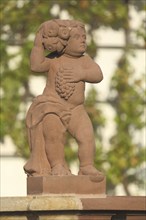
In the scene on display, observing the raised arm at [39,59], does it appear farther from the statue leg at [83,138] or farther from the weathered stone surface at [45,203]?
the weathered stone surface at [45,203]

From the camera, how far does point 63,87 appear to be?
25.5 ft

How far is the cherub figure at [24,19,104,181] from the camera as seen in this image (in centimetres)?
770

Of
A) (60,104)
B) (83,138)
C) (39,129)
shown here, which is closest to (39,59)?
(60,104)

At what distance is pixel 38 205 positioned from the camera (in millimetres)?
7152

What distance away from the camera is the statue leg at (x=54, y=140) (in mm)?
7680

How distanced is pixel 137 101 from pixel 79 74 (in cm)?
739

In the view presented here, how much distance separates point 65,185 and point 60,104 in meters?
0.67

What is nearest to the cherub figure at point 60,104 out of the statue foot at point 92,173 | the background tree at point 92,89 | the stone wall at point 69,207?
the statue foot at point 92,173

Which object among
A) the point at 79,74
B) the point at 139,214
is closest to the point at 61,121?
the point at 79,74

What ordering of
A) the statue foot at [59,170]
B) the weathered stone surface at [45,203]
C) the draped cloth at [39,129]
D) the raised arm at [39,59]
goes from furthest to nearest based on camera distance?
the raised arm at [39,59] < the draped cloth at [39,129] < the statue foot at [59,170] < the weathered stone surface at [45,203]

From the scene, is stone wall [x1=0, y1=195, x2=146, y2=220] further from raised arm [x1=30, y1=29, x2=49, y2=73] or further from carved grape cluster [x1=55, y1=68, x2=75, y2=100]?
raised arm [x1=30, y1=29, x2=49, y2=73]

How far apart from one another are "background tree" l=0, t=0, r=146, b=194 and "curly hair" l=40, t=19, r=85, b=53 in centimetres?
680

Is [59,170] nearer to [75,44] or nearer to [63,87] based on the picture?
[63,87]

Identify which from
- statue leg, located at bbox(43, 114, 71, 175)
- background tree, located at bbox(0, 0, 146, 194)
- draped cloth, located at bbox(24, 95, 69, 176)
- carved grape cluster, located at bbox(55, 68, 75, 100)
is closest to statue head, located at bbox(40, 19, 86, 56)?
carved grape cluster, located at bbox(55, 68, 75, 100)
